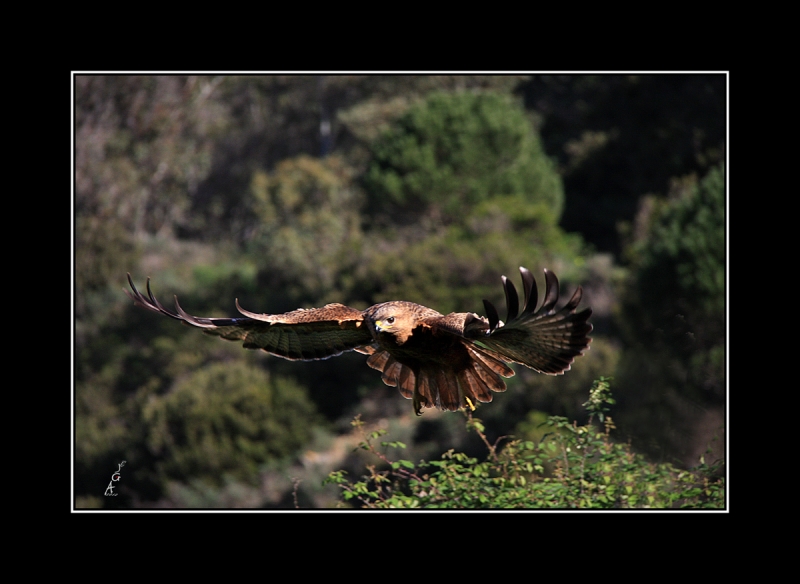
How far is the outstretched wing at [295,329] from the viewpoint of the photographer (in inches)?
292

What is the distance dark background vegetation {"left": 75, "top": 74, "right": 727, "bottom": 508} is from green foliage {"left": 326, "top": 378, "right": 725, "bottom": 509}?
10.4 feet

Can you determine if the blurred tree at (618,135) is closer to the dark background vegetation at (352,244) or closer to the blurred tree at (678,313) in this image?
the dark background vegetation at (352,244)

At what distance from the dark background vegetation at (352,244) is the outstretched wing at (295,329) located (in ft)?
13.9

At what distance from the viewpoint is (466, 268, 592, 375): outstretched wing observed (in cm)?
595

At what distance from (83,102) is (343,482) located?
95.9 ft

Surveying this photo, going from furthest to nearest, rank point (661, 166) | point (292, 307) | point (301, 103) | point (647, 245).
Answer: point (301, 103) → point (661, 166) → point (292, 307) → point (647, 245)

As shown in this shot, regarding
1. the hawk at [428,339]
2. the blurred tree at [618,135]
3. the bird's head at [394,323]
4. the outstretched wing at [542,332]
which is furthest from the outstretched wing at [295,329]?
the blurred tree at [618,135]

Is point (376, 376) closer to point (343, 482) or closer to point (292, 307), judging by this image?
point (292, 307)

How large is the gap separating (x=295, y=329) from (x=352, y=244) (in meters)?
22.1

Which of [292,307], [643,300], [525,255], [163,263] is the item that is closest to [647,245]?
[643,300]

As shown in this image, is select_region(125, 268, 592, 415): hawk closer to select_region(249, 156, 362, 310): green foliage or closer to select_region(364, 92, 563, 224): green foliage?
select_region(249, 156, 362, 310): green foliage

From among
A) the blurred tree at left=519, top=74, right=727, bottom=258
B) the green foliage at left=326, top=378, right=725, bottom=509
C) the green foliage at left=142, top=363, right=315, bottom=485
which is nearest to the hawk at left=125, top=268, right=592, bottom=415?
the green foliage at left=326, top=378, right=725, bottom=509

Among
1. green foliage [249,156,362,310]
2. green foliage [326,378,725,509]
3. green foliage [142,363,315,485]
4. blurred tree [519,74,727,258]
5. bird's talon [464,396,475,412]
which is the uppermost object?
blurred tree [519,74,727,258]

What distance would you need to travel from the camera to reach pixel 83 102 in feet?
111
